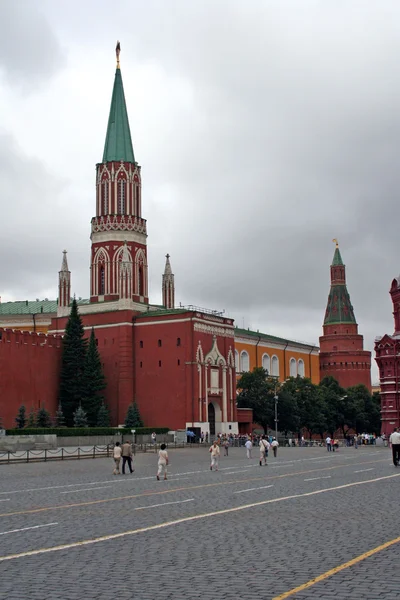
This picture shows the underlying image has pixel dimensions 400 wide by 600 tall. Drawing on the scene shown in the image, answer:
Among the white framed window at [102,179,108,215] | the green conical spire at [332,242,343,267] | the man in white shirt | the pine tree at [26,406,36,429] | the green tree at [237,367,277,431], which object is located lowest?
the man in white shirt

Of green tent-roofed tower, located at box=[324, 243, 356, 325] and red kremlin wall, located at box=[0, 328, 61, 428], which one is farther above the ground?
green tent-roofed tower, located at box=[324, 243, 356, 325]

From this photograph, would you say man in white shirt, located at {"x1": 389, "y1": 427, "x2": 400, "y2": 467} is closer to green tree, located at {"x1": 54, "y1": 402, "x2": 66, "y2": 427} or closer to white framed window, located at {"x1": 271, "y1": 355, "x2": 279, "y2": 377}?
green tree, located at {"x1": 54, "y1": 402, "x2": 66, "y2": 427}

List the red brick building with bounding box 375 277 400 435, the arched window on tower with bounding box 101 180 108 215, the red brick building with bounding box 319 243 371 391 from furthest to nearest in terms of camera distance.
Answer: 1. the red brick building with bounding box 319 243 371 391
2. the red brick building with bounding box 375 277 400 435
3. the arched window on tower with bounding box 101 180 108 215

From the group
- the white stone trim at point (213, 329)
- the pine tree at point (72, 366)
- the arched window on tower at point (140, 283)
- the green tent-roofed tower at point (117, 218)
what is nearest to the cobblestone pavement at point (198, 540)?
the pine tree at point (72, 366)

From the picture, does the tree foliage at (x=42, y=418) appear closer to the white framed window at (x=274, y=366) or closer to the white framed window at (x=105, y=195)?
the white framed window at (x=105, y=195)

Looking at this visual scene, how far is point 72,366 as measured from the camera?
218 feet

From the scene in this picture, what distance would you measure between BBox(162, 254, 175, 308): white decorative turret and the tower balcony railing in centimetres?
542

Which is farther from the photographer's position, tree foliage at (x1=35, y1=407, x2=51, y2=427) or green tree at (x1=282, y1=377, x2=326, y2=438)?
green tree at (x1=282, y1=377, x2=326, y2=438)

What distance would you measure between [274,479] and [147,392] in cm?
4445

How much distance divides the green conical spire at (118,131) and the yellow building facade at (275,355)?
2933 cm

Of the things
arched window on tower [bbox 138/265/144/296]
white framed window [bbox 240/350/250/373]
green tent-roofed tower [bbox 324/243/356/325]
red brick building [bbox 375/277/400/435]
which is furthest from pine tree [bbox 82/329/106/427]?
green tent-roofed tower [bbox 324/243/356/325]

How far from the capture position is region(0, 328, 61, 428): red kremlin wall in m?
61.4

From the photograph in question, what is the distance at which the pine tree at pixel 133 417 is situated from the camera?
65.9 meters

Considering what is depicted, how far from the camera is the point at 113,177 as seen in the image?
73125 millimetres
